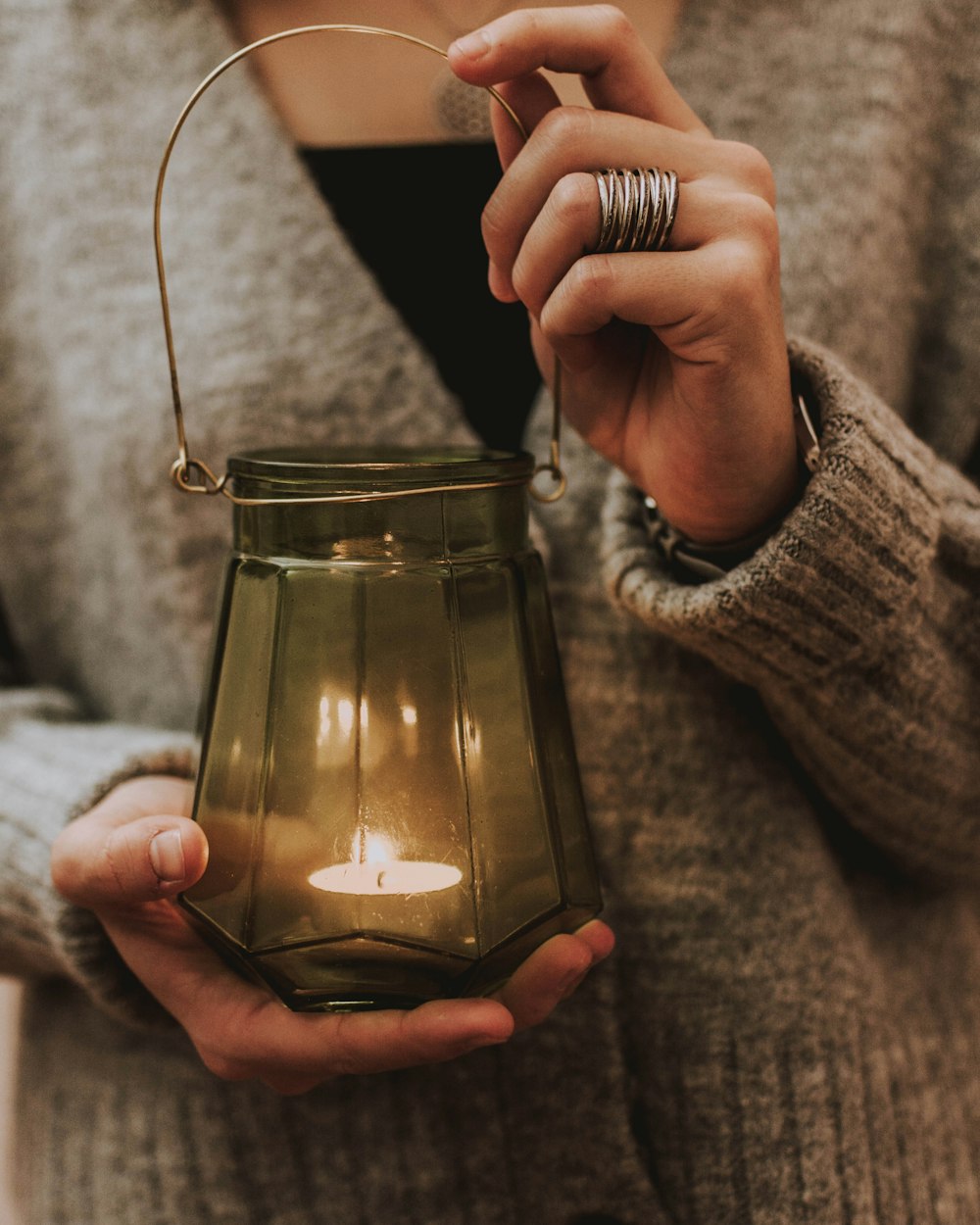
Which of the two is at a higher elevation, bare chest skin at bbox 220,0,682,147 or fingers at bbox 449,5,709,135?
fingers at bbox 449,5,709,135

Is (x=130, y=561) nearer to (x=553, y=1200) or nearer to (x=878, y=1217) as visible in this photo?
(x=553, y=1200)

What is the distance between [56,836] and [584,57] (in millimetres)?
423

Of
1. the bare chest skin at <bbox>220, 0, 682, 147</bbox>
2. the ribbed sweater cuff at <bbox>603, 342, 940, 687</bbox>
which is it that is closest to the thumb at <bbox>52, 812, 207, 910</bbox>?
the ribbed sweater cuff at <bbox>603, 342, 940, 687</bbox>

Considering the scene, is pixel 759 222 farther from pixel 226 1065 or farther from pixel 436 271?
pixel 226 1065

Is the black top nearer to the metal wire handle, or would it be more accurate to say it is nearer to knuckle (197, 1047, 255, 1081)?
the metal wire handle

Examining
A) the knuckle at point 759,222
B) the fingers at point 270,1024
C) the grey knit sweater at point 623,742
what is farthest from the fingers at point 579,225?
the fingers at point 270,1024

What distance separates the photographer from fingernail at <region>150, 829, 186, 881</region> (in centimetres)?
33

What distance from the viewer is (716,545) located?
44cm

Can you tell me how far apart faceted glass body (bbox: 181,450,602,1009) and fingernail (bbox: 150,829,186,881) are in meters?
0.02

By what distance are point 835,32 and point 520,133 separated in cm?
28

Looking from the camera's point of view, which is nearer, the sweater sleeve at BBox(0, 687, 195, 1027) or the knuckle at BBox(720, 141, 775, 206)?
the knuckle at BBox(720, 141, 775, 206)

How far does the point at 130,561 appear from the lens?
608 mm

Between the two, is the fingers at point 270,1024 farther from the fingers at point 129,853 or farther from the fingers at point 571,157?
the fingers at point 571,157

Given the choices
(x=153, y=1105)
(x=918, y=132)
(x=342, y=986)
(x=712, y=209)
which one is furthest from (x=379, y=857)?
(x=918, y=132)
